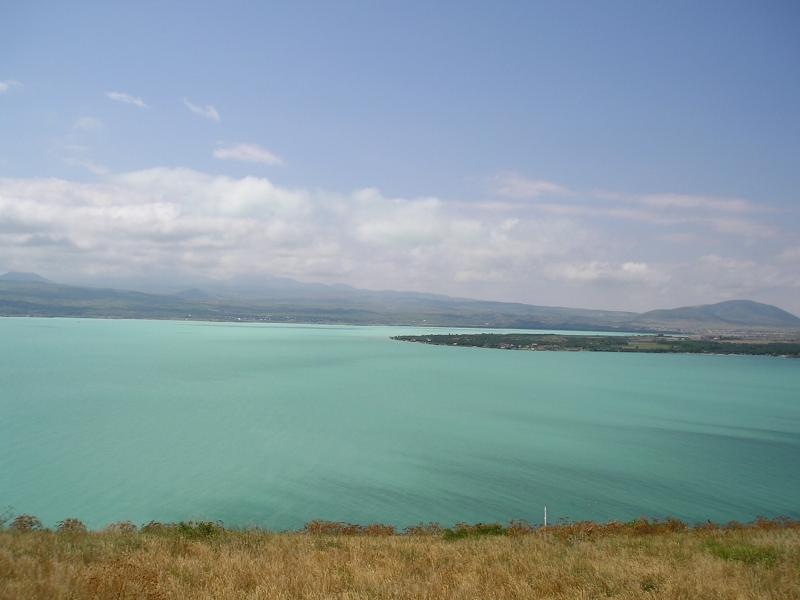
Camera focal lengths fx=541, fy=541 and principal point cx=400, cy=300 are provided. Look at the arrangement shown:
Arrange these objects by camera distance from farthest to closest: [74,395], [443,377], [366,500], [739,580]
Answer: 1. [443,377]
2. [74,395]
3. [366,500]
4. [739,580]

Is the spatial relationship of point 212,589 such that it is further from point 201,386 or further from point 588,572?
point 201,386

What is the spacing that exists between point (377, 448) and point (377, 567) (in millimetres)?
23907

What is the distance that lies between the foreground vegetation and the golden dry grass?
0.02 metres

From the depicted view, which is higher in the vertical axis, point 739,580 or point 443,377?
point 739,580

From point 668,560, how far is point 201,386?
2047 inches

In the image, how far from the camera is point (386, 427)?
37875 mm

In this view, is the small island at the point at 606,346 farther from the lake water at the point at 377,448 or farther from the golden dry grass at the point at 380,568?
the golden dry grass at the point at 380,568

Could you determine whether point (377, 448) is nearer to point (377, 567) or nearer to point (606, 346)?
point (377, 567)

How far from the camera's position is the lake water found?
21.5m

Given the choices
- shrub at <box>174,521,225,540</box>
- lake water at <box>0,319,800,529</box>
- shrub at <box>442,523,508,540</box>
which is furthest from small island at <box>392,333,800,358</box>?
shrub at <box>174,521,225,540</box>

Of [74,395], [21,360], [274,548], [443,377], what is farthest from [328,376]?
[274,548]

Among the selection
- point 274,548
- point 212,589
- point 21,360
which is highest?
point 212,589

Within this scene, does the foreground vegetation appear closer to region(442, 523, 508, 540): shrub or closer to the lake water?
region(442, 523, 508, 540): shrub

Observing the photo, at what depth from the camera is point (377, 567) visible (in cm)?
798
